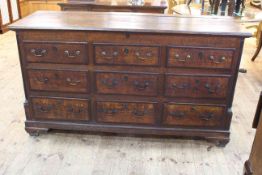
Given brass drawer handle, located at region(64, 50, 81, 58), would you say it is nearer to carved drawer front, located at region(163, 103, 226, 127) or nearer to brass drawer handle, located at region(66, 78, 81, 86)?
brass drawer handle, located at region(66, 78, 81, 86)

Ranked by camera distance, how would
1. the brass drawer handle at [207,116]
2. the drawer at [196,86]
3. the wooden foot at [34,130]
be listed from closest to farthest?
the drawer at [196,86] → the brass drawer handle at [207,116] → the wooden foot at [34,130]

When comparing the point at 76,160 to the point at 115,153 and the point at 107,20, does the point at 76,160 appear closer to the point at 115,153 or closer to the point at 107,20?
the point at 115,153

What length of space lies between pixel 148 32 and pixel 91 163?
0.98 meters

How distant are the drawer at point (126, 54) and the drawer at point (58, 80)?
186 mm

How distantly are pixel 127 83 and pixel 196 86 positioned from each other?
48 cm

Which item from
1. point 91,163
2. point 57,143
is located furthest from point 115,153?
point 57,143

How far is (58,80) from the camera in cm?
211

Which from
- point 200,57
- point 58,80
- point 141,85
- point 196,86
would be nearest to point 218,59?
point 200,57

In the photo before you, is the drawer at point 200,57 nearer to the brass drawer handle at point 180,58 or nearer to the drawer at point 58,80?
the brass drawer handle at point 180,58

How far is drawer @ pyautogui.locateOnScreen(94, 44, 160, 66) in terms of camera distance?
1972 millimetres

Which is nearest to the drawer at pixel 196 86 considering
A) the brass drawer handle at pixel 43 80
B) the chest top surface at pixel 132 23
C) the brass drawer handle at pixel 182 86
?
the brass drawer handle at pixel 182 86

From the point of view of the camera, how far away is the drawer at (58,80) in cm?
208

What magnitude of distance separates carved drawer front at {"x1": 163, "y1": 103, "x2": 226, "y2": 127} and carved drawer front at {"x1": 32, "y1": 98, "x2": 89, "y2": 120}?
61cm

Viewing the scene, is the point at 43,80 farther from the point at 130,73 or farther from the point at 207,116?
the point at 207,116
